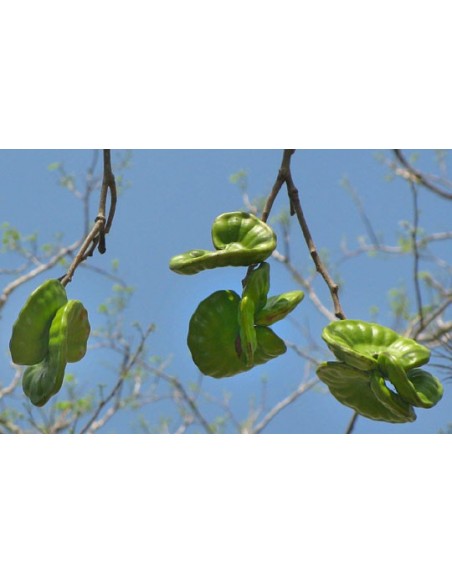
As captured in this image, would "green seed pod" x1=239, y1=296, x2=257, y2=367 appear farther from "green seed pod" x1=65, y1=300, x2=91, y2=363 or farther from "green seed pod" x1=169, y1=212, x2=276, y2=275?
"green seed pod" x1=65, y1=300, x2=91, y2=363

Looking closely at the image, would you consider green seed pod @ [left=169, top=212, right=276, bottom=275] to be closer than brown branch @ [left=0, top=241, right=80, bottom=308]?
Yes

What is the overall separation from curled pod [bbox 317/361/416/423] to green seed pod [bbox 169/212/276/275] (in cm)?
22

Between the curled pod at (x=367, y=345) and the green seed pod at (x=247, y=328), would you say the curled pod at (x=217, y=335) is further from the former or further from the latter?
the curled pod at (x=367, y=345)

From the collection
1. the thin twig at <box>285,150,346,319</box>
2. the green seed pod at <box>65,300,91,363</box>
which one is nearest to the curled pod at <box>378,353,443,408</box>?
the thin twig at <box>285,150,346,319</box>

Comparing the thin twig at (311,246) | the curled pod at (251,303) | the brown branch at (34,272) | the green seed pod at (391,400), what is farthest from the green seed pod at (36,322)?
the brown branch at (34,272)

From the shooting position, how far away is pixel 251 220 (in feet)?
4.37

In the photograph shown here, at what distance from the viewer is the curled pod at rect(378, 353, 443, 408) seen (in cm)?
119

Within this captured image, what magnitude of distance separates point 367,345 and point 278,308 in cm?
16

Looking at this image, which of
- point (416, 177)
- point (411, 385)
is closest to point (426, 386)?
point (411, 385)

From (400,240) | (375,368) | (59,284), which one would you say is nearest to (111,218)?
(59,284)

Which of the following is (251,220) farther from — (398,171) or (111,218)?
(398,171)

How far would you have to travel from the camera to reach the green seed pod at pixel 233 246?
49.5 inches

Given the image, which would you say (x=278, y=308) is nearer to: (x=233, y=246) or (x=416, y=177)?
(x=233, y=246)

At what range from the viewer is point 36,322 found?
124 cm
